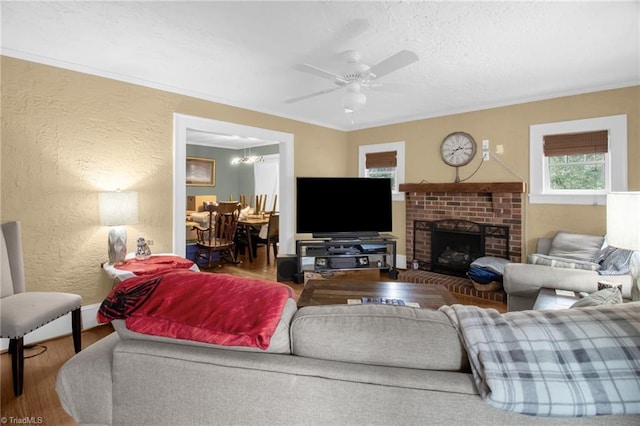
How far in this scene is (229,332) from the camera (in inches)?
35.2

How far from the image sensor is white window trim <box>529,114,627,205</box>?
10.9 feet

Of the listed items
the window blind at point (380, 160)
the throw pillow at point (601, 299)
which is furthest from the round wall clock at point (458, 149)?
the throw pillow at point (601, 299)

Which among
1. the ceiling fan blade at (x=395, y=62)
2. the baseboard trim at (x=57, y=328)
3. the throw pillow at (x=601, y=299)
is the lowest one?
the baseboard trim at (x=57, y=328)

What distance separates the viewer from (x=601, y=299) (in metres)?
1.43

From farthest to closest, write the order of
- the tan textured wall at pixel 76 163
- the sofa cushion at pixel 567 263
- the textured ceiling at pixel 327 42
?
the sofa cushion at pixel 567 263, the tan textured wall at pixel 76 163, the textured ceiling at pixel 327 42

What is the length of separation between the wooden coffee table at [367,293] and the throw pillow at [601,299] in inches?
33.9

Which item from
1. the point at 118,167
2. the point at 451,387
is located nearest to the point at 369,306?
the point at 451,387

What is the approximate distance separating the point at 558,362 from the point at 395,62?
212cm

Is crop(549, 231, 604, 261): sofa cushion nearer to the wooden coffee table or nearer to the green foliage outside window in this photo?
the green foliage outside window

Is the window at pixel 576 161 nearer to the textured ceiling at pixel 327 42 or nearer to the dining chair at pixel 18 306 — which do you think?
the textured ceiling at pixel 327 42

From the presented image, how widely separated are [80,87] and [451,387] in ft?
11.6

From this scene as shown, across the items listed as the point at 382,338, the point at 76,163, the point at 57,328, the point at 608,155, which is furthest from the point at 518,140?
the point at 57,328

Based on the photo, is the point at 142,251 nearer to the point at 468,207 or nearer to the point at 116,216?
the point at 116,216

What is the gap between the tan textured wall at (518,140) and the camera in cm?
332
